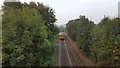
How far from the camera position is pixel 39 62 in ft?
21.9

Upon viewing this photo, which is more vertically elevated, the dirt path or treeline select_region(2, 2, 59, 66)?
treeline select_region(2, 2, 59, 66)

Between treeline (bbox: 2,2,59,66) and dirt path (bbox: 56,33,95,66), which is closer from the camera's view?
treeline (bbox: 2,2,59,66)

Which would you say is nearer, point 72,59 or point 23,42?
point 23,42

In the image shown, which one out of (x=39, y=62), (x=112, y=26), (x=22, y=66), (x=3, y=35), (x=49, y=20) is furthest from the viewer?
(x=49, y=20)

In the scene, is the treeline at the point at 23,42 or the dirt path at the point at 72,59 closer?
the treeline at the point at 23,42

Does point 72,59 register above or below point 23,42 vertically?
below

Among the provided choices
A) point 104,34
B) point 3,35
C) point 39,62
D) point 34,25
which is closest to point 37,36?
point 34,25

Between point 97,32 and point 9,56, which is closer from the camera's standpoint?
point 9,56

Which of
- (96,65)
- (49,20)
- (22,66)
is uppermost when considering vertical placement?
(49,20)

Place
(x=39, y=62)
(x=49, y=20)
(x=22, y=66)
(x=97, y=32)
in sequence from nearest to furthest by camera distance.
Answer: (x=22, y=66), (x=39, y=62), (x=97, y=32), (x=49, y=20)

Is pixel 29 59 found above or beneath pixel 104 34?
beneath

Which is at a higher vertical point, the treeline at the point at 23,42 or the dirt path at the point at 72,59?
the treeline at the point at 23,42

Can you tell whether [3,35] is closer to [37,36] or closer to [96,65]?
[37,36]

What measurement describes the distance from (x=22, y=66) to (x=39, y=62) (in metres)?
0.83
